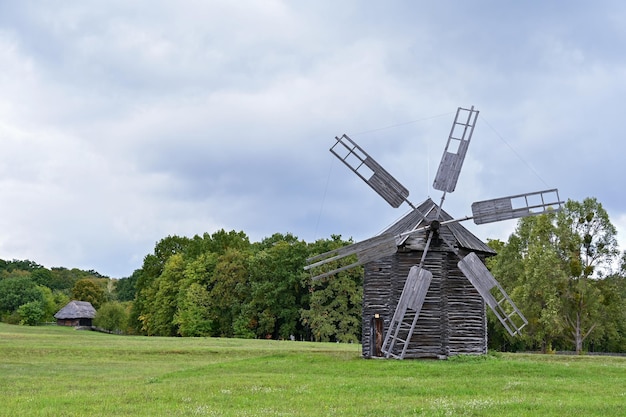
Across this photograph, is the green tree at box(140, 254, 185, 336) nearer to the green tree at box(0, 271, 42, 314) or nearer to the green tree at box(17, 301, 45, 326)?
the green tree at box(17, 301, 45, 326)

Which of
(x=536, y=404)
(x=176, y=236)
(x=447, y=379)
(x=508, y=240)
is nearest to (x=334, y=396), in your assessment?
(x=536, y=404)

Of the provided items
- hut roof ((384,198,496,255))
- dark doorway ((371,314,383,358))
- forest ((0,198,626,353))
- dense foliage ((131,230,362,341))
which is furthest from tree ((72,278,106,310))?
hut roof ((384,198,496,255))

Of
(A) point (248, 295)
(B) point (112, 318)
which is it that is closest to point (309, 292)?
(A) point (248, 295)

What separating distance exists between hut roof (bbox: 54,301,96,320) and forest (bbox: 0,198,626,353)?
13.0ft

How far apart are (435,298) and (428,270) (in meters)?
1.54

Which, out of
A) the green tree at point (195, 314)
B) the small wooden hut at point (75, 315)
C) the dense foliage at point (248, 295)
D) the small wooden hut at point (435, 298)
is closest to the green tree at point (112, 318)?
the dense foliage at point (248, 295)

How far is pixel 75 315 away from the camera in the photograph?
125 m

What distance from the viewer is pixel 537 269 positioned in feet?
192

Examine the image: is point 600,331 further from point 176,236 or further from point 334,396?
point 176,236

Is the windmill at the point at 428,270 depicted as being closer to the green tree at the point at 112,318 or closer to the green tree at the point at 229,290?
the green tree at the point at 229,290

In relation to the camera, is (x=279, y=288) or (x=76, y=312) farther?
(x=76, y=312)

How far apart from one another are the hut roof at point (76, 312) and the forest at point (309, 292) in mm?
3963

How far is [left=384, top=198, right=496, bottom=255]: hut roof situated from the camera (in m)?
37.2

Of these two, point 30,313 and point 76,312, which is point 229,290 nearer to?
point 76,312
